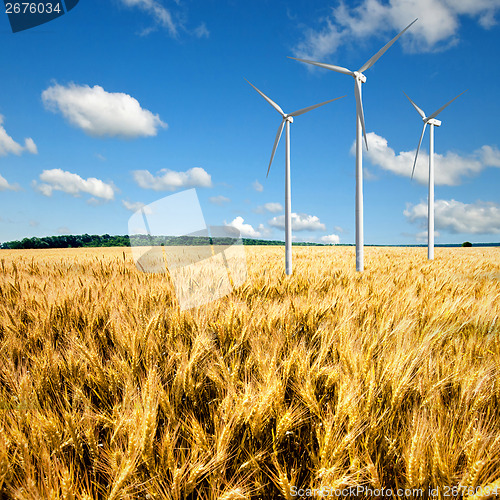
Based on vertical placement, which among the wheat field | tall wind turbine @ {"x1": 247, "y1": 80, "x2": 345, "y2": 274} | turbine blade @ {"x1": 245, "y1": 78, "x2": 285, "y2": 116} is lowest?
the wheat field

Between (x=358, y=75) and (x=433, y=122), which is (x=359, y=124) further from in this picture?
(x=433, y=122)

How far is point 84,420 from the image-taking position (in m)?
1.44

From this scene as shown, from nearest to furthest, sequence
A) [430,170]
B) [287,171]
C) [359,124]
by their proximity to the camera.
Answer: [287,171], [359,124], [430,170]

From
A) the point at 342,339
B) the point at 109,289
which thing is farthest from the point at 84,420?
the point at 109,289

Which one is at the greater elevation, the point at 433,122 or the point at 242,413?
the point at 433,122

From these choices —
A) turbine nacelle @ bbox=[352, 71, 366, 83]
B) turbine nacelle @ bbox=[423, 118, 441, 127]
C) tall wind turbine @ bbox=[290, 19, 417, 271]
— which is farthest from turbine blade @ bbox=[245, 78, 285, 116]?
turbine nacelle @ bbox=[423, 118, 441, 127]

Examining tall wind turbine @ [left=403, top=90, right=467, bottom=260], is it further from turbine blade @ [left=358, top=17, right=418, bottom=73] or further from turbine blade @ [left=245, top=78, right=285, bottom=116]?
turbine blade @ [left=245, top=78, right=285, bottom=116]

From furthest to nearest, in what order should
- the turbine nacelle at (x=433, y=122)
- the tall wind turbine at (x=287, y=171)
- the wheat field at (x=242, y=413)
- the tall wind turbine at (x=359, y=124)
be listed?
the turbine nacelle at (x=433, y=122)
the tall wind turbine at (x=359, y=124)
the tall wind turbine at (x=287, y=171)
the wheat field at (x=242, y=413)

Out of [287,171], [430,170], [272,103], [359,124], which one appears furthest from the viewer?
[430,170]

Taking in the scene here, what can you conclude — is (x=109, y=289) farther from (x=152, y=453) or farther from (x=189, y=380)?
(x=152, y=453)

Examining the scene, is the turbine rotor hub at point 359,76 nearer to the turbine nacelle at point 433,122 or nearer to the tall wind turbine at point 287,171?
the tall wind turbine at point 287,171

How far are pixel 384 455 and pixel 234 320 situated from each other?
1.48m

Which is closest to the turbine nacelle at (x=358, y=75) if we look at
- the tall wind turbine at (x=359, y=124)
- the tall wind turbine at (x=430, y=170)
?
the tall wind turbine at (x=359, y=124)

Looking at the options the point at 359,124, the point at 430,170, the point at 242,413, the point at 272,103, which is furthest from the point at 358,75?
the point at 242,413
